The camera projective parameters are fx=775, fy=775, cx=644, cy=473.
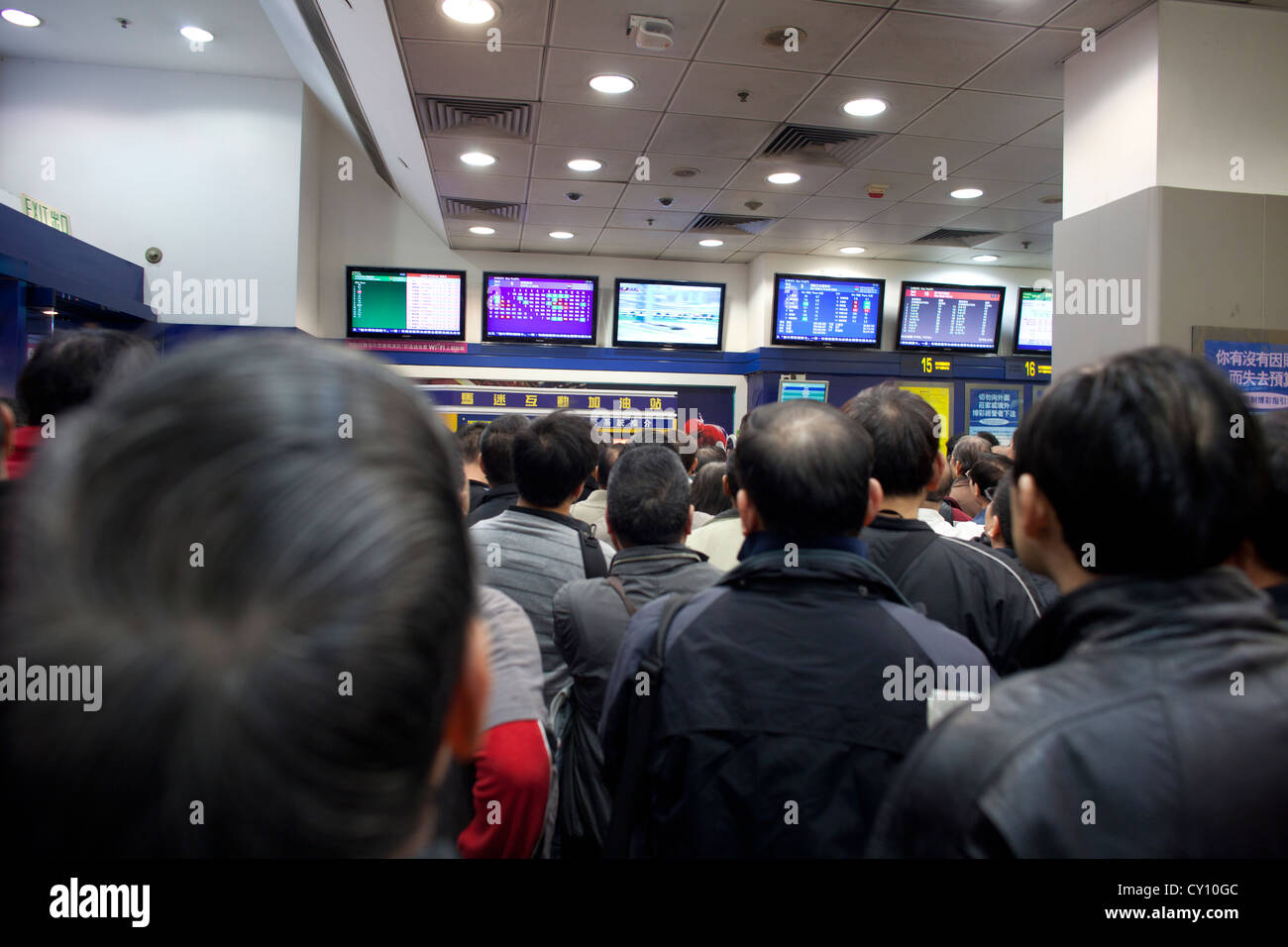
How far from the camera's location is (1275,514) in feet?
4.29

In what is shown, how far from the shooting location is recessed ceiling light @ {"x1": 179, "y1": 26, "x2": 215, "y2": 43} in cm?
543

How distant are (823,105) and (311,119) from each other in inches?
187

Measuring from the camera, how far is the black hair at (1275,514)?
4.23 feet

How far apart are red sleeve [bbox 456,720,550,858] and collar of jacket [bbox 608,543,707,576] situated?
1.63 ft

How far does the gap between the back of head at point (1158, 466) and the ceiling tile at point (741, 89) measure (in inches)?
131

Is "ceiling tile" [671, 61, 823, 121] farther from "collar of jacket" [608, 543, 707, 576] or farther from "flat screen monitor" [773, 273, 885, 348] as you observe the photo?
"flat screen monitor" [773, 273, 885, 348]

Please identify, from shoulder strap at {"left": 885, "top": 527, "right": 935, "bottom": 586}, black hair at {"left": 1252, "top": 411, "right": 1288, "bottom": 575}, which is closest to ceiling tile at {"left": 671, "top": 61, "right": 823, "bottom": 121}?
shoulder strap at {"left": 885, "top": 527, "right": 935, "bottom": 586}

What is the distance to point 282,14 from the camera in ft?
15.7

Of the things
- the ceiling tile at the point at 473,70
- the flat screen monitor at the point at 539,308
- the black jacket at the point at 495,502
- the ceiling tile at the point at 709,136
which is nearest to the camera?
the black jacket at the point at 495,502

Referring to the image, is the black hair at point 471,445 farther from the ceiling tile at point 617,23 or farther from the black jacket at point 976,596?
the black jacket at point 976,596

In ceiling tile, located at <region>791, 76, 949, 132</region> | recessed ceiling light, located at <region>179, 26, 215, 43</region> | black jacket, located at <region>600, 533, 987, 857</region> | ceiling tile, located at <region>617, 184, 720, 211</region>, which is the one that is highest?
recessed ceiling light, located at <region>179, 26, 215, 43</region>

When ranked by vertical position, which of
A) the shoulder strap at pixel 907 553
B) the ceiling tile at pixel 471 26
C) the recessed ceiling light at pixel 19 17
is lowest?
the shoulder strap at pixel 907 553

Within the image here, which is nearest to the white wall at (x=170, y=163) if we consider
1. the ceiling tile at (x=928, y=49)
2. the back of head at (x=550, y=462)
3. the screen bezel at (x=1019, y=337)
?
the ceiling tile at (x=928, y=49)
